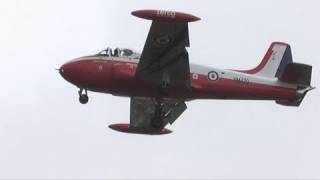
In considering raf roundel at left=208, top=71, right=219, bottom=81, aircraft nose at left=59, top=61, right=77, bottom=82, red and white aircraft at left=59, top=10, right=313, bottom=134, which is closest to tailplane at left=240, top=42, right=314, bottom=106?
red and white aircraft at left=59, top=10, right=313, bottom=134

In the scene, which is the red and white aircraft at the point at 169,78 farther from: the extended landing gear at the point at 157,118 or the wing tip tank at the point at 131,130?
the wing tip tank at the point at 131,130

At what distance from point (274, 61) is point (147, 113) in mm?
6306

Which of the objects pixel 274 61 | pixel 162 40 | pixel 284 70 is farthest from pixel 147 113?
pixel 162 40

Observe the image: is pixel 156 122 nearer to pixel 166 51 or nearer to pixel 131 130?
pixel 131 130

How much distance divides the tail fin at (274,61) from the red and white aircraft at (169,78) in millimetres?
56

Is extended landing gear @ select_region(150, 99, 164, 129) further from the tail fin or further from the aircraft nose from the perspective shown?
the tail fin

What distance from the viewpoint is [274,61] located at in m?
43.5

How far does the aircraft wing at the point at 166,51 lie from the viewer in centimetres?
3738

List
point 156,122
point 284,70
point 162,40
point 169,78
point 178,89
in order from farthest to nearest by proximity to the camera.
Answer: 1. point 156,122
2. point 284,70
3. point 178,89
4. point 169,78
5. point 162,40

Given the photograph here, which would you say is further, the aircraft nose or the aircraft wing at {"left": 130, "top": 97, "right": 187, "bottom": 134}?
the aircraft wing at {"left": 130, "top": 97, "right": 187, "bottom": 134}

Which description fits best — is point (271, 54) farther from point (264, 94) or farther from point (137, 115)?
point (137, 115)

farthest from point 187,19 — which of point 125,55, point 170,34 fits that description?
point 125,55

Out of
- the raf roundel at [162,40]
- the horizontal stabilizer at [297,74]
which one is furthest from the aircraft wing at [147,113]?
the raf roundel at [162,40]

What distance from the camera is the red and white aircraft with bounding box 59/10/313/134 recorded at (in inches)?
1574
